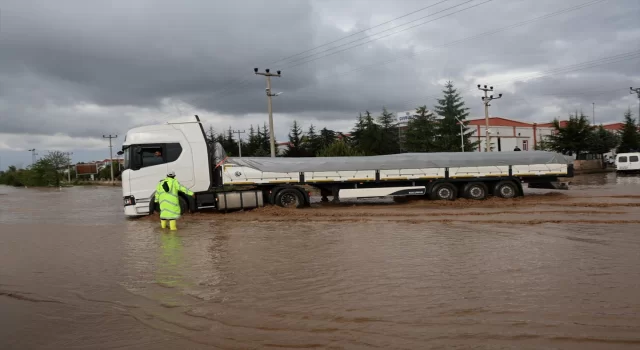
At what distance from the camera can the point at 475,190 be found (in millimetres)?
16594

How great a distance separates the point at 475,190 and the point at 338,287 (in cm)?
1189

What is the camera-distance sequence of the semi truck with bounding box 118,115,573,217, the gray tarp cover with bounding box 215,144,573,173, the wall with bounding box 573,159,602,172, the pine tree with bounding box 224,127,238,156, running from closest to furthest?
the semi truck with bounding box 118,115,573,217, the gray tarp cover with bounding box 215,144,573,173, the wall with bounding box 573,159,602,172, the pine tree with bounding box 224,127,238,156

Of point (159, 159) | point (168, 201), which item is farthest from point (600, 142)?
point (168, 201)

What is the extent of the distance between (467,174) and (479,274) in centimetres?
1062

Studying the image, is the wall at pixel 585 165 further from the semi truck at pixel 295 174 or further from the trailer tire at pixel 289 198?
the trailer tire at pixel 289 198

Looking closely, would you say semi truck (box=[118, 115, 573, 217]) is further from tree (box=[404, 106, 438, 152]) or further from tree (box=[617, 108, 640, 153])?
tree (box=[617, 108, 640, 153])

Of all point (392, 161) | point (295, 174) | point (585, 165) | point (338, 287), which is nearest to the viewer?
point (338, 287)

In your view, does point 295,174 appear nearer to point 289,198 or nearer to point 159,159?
point 289,198

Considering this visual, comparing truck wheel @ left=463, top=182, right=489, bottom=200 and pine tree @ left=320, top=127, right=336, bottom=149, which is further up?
pine tree @ left=320, top=127, right=336, bottom=149

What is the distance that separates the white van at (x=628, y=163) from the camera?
110 feet

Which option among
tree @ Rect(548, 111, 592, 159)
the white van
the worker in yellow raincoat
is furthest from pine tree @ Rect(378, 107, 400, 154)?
the worker in yellow raincoat

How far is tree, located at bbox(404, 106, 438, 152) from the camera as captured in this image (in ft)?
168

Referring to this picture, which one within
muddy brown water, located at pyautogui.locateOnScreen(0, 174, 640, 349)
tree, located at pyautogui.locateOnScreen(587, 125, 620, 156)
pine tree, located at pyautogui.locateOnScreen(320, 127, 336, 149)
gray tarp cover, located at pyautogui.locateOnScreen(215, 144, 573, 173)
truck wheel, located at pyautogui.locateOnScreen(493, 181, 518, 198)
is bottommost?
muddy brown water, located at pyautogui.locateOnScreen(0, 174, 640, 349)

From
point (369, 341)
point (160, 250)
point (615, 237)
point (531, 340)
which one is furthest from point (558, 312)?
point (160, 250)
